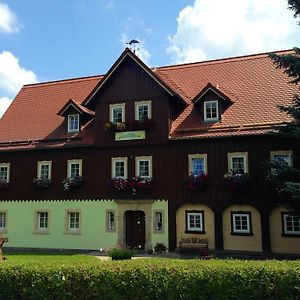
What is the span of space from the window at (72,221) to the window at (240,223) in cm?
945

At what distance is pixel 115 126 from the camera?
24234mm

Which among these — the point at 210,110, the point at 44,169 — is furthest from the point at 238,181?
the point at 44,169

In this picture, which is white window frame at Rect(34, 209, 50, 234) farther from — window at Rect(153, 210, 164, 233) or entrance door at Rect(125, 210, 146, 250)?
window at Rect(153, 210, 164, 233)

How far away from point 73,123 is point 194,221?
10.4m

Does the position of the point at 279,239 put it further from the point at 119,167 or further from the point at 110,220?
the point at 119,167

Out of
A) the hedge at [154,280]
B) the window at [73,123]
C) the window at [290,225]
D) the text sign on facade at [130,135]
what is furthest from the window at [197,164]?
the hedge at [154,280]

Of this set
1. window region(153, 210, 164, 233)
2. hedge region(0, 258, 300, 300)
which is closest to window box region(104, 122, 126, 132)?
window region(153, 210, 164, 233)

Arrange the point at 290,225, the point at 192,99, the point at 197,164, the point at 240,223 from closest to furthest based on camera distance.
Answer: the point at 290,225 → the point at 240,223 → the point at 197,164 → the point at 192,99

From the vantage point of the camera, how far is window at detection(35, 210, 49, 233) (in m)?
25.8

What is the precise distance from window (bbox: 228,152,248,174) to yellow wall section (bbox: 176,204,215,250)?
258cm

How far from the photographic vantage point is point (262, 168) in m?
21.0

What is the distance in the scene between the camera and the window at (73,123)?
2655 cm

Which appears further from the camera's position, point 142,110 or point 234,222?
point 142,110

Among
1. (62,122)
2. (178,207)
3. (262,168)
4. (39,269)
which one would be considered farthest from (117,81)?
(39,269)
